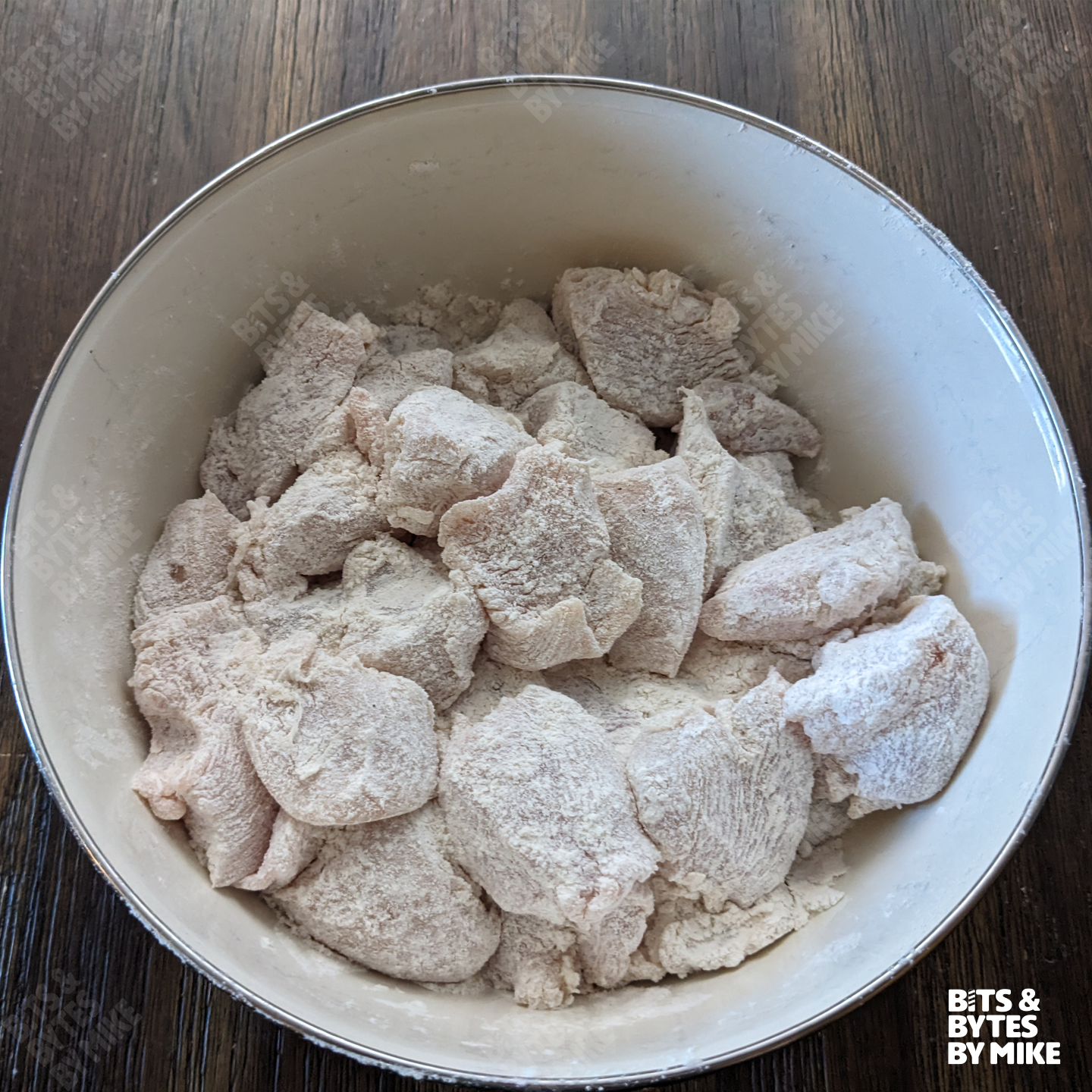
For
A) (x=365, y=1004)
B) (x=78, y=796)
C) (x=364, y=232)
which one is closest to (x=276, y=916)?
(x=365, y=1004)

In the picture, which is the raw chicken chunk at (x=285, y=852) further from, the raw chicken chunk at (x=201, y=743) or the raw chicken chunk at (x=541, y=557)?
the raw chicken chunk at (x=541, y=557)

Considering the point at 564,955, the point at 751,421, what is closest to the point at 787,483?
the point at 751,421

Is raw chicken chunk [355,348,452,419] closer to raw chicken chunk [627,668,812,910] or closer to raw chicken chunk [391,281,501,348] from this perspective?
raw chicken chunk [391,281,501,348]

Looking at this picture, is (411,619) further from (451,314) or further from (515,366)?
(451,314)

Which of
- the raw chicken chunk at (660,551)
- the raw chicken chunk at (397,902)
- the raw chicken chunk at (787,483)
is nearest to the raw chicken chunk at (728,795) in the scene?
the raw chicken chunk at (660,551)

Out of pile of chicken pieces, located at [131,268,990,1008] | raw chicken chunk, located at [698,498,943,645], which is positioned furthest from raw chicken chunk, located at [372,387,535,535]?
raw chicken chunk, located at [698,498,943,645]

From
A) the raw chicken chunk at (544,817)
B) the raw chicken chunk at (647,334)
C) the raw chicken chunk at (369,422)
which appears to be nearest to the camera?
the raw chicken chunk at (544,817)

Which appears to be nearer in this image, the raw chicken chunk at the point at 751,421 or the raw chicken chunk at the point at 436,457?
the raw chicken chunk at the point at 436,457
